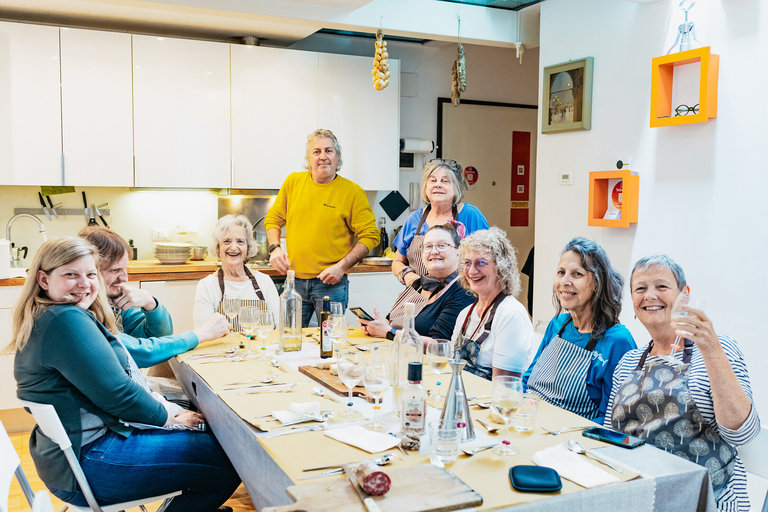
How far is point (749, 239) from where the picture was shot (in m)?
3.10

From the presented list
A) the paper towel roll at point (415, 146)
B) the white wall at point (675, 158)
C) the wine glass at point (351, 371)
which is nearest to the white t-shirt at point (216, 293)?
the wine glass at point (351, 371)

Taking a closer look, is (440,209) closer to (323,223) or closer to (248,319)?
(323,223)

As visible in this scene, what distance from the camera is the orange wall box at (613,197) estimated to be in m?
3.64

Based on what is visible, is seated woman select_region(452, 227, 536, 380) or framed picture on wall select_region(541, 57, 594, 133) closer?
seated woman select_region(452, 227, 536, 380)

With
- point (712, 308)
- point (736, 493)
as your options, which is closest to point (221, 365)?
point (736, 493)

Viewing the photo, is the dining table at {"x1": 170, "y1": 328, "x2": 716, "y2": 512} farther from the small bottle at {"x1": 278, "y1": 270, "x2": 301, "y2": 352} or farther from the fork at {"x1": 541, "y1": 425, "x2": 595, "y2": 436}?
the small bottle at {"x1": 278, "y1": 270, "x2": 301, "y2": 352}

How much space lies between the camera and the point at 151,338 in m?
2.71

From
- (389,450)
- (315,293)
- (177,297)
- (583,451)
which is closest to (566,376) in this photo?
(583,451)

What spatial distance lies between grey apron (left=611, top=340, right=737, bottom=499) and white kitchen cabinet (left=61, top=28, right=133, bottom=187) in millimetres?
3559

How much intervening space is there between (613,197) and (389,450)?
8.65 feet

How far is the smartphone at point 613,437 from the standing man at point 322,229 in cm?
254

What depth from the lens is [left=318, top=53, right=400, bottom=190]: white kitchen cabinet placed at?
4.96 metres

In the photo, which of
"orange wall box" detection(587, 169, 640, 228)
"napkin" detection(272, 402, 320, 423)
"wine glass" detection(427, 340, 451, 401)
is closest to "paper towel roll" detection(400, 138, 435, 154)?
"orange wall box" detection(587, 169, 640, 228)

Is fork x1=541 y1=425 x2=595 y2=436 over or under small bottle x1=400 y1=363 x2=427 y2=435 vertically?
under
